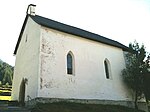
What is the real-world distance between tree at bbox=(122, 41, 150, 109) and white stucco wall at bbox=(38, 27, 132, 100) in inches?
33.4

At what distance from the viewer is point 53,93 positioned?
13703 millimetres

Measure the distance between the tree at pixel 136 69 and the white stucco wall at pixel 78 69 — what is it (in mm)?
847

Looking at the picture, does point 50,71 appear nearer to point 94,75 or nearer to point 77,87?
point 77,87

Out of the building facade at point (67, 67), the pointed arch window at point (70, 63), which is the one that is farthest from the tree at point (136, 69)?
the pointed arch window at point (70, 63)

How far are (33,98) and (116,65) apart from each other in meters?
10.5

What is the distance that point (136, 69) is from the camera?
61.0 ft

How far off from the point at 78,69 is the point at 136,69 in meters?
6.64

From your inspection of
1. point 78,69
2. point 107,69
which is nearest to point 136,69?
point 107,69

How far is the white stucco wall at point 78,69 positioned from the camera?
14078mm

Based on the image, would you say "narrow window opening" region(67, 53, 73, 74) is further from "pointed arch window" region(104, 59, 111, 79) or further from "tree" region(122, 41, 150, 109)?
"tree" region(122, 41, 150, 109)

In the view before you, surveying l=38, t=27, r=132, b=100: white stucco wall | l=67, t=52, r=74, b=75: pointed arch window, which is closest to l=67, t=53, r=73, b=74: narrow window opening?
l=67, t=52, r=74, b=75: pointed arch window

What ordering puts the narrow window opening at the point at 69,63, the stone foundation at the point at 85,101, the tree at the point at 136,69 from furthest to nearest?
the tree at the point at 136,69
the narrow window opening at the point at 69,63
the stone foundation at the point at 85,101

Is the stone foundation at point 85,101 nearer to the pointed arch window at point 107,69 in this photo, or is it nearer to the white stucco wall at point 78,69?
the white stucco wall at point 78,69

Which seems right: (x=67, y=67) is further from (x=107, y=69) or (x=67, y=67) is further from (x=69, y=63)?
(x=107, y=69)
